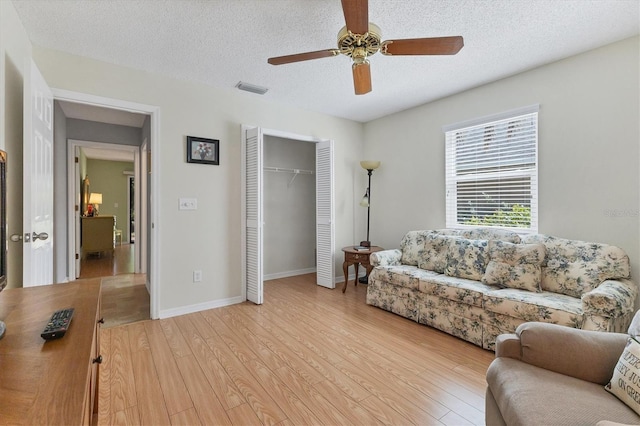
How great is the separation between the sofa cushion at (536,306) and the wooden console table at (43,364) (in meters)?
2.54

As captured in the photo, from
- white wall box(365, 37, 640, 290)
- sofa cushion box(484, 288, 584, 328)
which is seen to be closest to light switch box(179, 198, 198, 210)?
sofa cushion box(484, 288, 584, 328)

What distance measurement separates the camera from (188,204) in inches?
127

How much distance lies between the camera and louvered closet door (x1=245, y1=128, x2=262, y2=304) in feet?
11.2

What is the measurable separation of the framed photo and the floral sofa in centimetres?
213

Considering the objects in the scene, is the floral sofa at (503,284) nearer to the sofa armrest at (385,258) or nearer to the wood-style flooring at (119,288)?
the sofa armrest at (385,258)

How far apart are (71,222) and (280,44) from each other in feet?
13.7

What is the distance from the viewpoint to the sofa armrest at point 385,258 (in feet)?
11.2

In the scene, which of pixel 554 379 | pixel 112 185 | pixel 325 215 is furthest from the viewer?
pixel 112 185

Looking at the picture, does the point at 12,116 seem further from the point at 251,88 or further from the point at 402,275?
the point at 402,275

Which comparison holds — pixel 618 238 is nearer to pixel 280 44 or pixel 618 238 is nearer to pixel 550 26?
pixel 550 26

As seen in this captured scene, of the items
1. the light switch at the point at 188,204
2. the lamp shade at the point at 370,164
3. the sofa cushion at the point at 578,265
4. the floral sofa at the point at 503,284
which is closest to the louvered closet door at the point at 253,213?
the light switch at the point at 188,204

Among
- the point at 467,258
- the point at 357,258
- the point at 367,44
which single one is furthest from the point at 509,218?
the point at 367,44

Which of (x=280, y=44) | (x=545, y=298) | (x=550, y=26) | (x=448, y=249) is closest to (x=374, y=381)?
(x=545, y=298)

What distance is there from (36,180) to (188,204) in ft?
4.26
